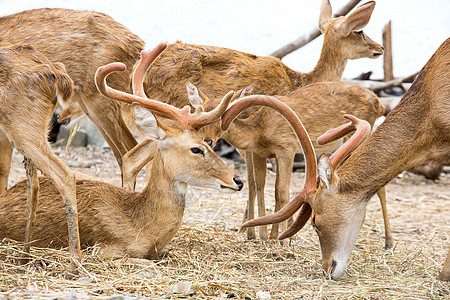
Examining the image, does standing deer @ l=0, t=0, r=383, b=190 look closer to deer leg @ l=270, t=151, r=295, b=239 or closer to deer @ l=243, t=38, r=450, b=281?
deer leg @ l=270, t=151, r=295, b=239

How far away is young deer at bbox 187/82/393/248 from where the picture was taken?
239 inches

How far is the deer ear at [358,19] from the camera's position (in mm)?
7254

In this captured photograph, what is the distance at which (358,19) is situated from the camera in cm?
732

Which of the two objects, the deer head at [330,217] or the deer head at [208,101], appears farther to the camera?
the deer head at [208,101]

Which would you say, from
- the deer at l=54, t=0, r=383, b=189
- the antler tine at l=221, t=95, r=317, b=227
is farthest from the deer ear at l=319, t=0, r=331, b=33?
the antler tine at l=221, t=95, r=317, b=227

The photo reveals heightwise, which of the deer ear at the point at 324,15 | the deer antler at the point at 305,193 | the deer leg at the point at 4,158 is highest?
the deer ear at the point at 324,15

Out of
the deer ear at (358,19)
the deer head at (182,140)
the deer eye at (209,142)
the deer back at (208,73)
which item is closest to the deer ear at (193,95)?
the deer back at (208,73)

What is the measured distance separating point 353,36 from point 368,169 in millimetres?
3215

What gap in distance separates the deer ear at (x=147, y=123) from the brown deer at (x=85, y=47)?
1539 millimetres

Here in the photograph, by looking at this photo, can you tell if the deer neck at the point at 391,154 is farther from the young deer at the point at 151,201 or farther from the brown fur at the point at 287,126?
the brown fur at the point at 287,126

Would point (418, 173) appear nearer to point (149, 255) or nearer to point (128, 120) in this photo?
point (128, 120)

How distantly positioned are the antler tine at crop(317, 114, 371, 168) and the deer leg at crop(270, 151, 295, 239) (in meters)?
1.19

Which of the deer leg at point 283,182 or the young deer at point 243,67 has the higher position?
the young deer at point 243,67

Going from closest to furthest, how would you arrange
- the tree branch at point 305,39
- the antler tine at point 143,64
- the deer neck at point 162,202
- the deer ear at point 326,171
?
1. the deer ear at point 326,171
2. the deer neck at point 162,202
3. the antler tine at point 143,64
4. the tree branch at point 305,39
